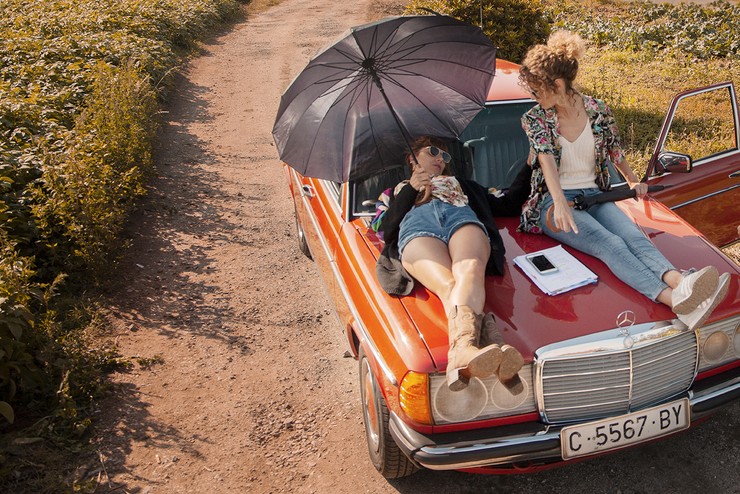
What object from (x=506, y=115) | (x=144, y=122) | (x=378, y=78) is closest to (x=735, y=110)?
(x=506, y=115)

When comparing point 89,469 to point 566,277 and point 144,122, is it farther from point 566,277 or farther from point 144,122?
point 144,122

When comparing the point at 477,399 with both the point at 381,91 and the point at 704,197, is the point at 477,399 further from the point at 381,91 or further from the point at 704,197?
the point at 704,197

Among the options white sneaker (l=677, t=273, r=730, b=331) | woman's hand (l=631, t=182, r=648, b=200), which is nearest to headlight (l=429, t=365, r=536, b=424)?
white sneaker (l=677, t=273, r=730, b=331)

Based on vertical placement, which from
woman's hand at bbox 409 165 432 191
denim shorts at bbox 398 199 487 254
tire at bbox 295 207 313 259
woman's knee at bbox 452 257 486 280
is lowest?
tire at bbox 295 207 313 259

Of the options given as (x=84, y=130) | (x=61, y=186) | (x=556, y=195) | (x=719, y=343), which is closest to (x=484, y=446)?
(x=719, y=343)

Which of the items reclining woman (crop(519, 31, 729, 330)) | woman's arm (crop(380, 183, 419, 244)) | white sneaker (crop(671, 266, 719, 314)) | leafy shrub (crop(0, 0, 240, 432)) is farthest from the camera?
leafy shrub (crop(0, 0, 240, 432))

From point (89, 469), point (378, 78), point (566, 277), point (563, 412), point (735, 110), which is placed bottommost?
point (89, 469)

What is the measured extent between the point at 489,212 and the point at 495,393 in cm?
130

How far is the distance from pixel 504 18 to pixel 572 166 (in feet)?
20.7

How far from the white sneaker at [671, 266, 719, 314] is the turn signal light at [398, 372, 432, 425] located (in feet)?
4.25

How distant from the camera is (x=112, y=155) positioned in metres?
6.90

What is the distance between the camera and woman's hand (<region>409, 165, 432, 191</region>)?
3.74m

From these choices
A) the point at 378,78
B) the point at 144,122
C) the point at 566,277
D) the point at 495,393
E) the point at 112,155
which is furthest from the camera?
the point at 144,122

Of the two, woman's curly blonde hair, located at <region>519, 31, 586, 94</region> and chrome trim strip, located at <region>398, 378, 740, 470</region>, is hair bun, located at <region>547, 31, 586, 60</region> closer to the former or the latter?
woman's curly blonde hair, located at <region>519, 31, 586, 94</region>
